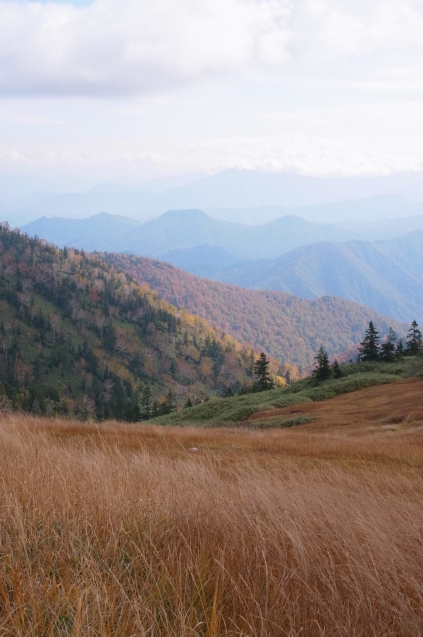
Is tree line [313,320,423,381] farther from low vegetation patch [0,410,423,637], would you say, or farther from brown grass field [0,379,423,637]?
low vegetation patch [0,410,423,637]

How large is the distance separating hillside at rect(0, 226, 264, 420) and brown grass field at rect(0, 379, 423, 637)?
9339 cm

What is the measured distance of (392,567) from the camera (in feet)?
10.6

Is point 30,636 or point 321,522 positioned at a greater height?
point 30,636

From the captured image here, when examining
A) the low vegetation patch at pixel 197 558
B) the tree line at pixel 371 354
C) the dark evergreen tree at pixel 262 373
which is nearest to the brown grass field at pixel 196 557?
the low vegetation patch at pixel 197 558

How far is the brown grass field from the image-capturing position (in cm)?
253

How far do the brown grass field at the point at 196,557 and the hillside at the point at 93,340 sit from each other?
93.4 metres

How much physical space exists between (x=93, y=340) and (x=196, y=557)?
146130 mm

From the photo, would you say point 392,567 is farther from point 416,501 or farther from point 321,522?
point 416,501

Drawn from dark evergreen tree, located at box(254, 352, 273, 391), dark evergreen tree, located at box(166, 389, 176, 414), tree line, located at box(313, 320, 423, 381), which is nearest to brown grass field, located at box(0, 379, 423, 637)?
tree line, located at box(313, 320, 423, 381)

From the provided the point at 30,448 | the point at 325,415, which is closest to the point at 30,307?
the point at 325,415

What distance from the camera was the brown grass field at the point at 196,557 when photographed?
2.53 meters

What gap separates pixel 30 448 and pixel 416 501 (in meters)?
5.05

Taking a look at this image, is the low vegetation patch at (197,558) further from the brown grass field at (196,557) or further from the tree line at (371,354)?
the tree line at (371,354)

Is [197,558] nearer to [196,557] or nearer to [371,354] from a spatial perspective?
[196,557]
